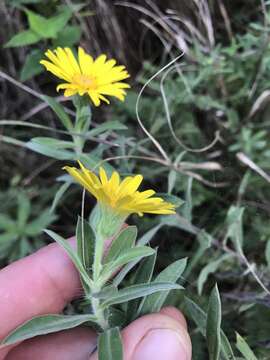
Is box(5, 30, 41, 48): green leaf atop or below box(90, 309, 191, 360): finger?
atop

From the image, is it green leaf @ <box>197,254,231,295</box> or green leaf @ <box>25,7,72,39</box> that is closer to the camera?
green leaf @ <box>197,254,231,295</box>

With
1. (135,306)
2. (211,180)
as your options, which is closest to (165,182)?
(211,180)

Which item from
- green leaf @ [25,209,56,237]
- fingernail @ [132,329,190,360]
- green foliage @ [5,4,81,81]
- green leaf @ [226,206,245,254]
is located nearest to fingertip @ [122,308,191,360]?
fingernail @ [132,329,190,360]

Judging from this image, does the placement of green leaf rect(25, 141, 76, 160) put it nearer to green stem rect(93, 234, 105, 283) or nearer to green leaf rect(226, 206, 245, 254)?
green stem rect(93, 234, 105, 283)

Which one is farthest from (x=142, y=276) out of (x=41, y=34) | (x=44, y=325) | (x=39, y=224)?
(x=41, y=34)

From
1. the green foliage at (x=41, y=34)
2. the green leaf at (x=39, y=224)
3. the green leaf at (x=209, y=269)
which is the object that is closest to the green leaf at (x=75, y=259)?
the green leaf at (x=209, y=269)

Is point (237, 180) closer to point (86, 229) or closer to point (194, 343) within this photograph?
point (194, 343)
